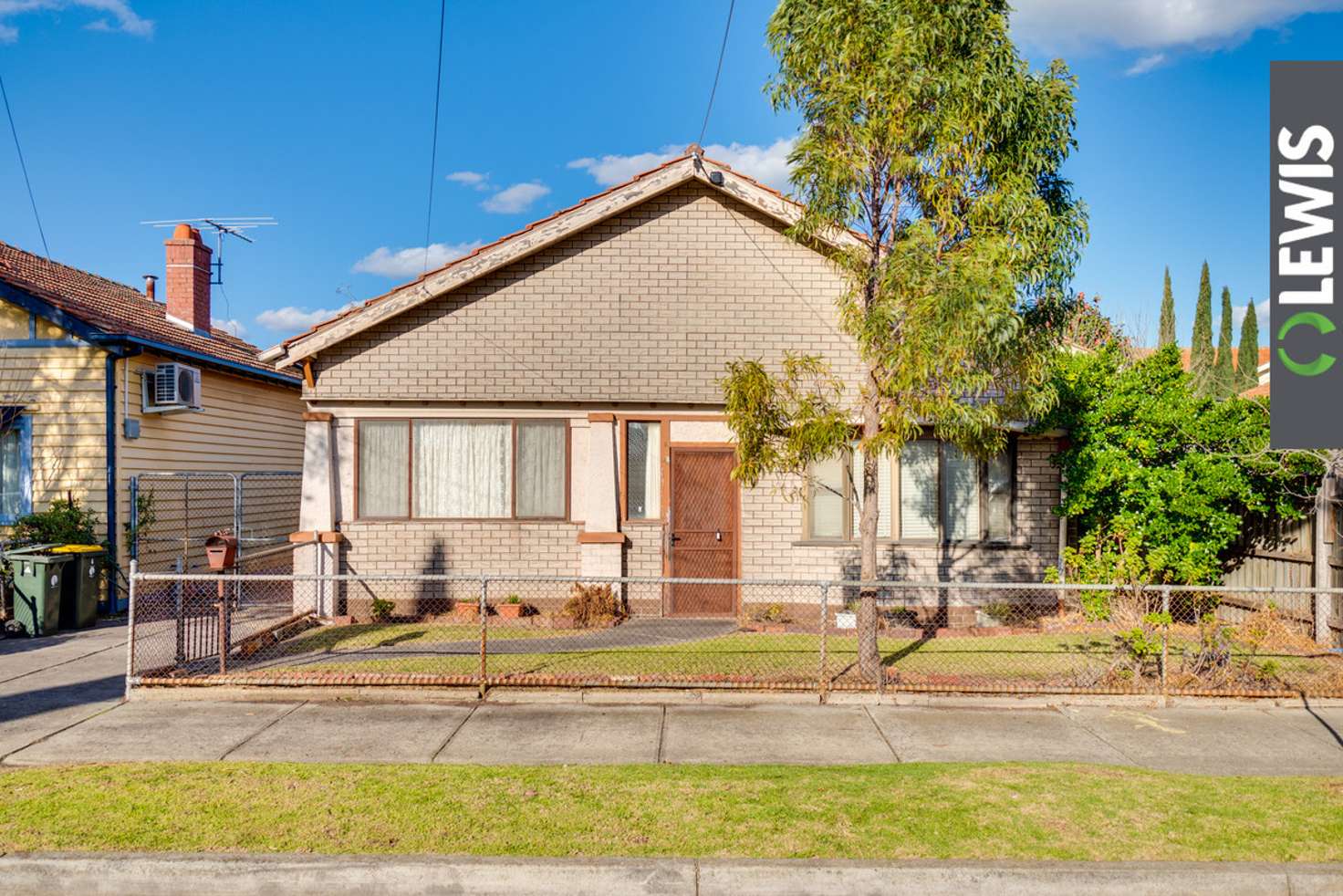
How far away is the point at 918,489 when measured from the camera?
12562 millimetres

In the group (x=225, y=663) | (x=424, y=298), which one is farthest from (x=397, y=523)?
(x=225, y=663)

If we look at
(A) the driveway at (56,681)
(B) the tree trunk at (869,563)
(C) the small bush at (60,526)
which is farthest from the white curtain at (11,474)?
(B) the tree trunk at (869,563)

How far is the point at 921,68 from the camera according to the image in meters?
A: 8.35

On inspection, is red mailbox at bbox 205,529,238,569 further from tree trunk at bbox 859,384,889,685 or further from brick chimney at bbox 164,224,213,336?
brick chimney at bbox 164,224,213,336

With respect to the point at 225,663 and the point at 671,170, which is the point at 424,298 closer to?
the point at 671,170

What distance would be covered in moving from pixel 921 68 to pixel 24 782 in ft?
29.7

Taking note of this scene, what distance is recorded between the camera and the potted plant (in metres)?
12.0

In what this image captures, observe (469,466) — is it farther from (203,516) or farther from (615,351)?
(203,516)

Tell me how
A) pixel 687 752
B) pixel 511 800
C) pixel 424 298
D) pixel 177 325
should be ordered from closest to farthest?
pixel 511 800 → pixel 687 752 → pixel 424 298 → pixel 177 325

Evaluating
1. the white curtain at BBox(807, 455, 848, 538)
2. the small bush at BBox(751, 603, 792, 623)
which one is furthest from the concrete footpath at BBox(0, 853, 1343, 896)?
the white curtain at BBox(807, 455, 848, 538)

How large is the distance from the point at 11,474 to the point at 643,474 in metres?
9.20

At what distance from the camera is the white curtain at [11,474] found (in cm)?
1305

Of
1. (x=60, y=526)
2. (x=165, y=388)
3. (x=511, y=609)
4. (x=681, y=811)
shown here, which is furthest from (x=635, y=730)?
(x=165, y=388)

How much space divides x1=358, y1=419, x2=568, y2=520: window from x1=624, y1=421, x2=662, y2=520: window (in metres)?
0.90
